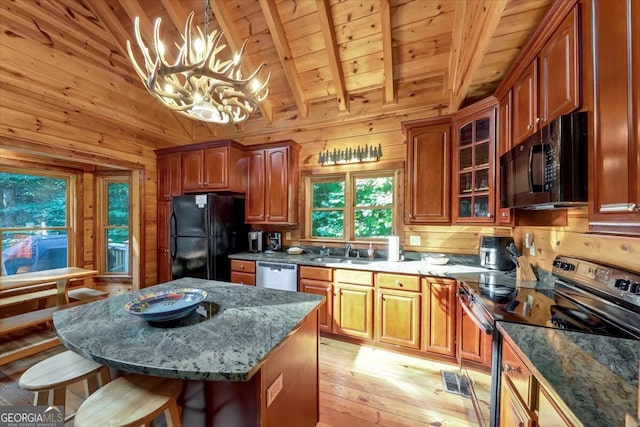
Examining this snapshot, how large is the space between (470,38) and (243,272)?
3321 mm

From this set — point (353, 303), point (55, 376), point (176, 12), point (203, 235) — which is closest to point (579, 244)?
point (353, 303)

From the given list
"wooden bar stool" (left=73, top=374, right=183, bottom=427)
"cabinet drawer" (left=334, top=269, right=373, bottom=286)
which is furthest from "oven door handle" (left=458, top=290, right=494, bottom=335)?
"wooden bar stool" (left=73, top=374, right=183, bottom=427)

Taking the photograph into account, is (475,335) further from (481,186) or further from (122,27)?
(122,27)

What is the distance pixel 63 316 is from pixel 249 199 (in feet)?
7.78

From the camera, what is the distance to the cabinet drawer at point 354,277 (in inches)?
99.6

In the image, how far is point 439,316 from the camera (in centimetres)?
228

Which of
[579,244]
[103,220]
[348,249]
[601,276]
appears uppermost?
[103,220]

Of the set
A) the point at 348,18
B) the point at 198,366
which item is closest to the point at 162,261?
the point at 198,366

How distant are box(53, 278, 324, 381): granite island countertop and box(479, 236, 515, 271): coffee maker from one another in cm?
180

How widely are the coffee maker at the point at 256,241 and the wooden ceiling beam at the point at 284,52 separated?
6.01 feet

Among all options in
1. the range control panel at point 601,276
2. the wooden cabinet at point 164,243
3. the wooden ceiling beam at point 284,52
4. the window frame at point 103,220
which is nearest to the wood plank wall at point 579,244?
the range control panel at point 601,276

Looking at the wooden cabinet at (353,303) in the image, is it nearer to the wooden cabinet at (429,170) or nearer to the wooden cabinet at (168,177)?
the wooden cabinet at (429,170)

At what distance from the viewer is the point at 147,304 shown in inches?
50.9

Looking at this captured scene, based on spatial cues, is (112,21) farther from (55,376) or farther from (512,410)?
(512,410)
